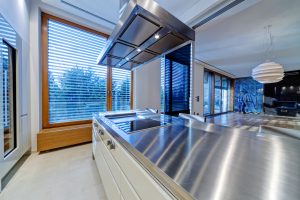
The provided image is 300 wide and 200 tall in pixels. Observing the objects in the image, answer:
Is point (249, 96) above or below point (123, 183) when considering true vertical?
above

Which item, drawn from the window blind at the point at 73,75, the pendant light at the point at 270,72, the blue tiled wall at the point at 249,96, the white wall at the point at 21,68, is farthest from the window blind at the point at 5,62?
the blue tiled wall at the point at 249,96

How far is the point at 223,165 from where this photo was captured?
51 centimetres

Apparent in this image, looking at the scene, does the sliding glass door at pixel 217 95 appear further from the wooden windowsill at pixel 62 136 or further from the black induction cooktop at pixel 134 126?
the wooden windowsill at pixel 62 136

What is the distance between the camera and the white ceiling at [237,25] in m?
1.39

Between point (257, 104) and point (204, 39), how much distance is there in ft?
5.48

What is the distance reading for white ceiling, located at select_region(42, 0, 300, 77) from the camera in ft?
4.56

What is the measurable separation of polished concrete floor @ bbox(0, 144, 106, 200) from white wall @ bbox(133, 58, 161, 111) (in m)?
1.92

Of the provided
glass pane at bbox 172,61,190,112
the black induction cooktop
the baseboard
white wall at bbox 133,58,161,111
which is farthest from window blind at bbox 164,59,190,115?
the baseboard

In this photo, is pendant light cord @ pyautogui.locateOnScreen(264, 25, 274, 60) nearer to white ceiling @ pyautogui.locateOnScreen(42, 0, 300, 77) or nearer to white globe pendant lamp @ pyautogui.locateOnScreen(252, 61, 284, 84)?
white ceiling @ pyautogui.locateOnScreen(42, 0, 300, 77)

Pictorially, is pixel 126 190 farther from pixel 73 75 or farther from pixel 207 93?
pixel 207 93

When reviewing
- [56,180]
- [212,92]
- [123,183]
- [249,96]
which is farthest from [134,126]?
[212,92]

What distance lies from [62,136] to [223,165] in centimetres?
285

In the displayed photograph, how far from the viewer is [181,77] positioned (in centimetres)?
239

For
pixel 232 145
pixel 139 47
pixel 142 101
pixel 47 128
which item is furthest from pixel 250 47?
pixel 47 128
